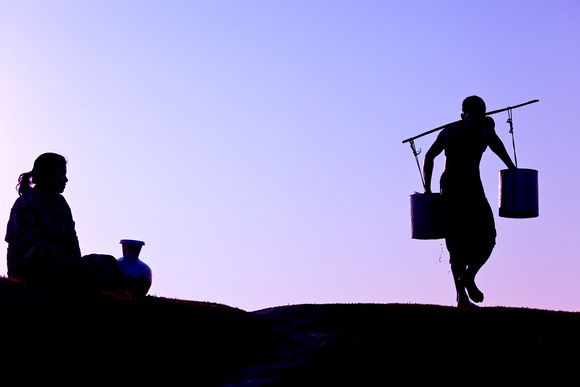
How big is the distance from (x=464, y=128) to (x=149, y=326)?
5205mm

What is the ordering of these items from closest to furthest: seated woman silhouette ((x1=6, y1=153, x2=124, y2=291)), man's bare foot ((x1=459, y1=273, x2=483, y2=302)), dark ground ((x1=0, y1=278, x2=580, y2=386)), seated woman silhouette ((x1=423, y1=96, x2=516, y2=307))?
dark ground ((x1=0, y1=278, x2=580, y2=386)) < seated woman silhouette ((x1=6, y1=153, x2=124, y2=291)) < man's bare foot ((x1=459, y1=273, x2=483, y2=302)) < seated woman silhouette ((x1=423, y1=96, x2=516, y2=307))

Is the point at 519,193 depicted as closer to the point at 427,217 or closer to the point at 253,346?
the point at 427,217

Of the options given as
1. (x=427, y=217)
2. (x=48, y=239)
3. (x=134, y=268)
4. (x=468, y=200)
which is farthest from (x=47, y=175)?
(x=468, y=200)

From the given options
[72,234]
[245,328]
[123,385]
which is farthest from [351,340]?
[72,234]

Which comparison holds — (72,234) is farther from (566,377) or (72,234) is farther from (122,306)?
(566,377)

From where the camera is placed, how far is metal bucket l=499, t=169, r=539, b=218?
1016cm

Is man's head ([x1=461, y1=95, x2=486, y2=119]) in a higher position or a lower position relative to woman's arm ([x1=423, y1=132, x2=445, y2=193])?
higher

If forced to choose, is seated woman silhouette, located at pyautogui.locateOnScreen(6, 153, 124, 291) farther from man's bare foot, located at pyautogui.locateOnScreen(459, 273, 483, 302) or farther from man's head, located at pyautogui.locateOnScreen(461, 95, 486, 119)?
man's head, located at pyautogui.locateOnScreen(461, 95, 486, 119)

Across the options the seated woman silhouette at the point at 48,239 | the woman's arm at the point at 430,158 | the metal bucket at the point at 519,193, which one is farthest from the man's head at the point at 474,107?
the seated woman silhouette at the point at 48,239

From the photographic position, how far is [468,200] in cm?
1065

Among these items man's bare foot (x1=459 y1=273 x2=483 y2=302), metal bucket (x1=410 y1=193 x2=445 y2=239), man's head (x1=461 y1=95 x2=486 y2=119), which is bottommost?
man's bare foot (x1=459 y1=273 x2=483 y2=302)

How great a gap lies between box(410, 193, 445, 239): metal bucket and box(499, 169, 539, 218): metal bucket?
919mm

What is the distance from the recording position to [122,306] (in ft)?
28.7

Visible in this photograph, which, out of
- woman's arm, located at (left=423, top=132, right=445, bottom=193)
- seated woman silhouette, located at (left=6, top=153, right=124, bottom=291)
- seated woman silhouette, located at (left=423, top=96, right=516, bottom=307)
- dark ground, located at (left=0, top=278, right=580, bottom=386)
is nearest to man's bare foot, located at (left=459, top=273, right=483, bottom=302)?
seated woman silhouette, located at (left=423, top=96, right=516, bottom=307)
